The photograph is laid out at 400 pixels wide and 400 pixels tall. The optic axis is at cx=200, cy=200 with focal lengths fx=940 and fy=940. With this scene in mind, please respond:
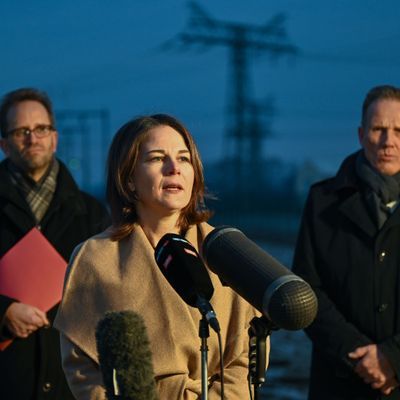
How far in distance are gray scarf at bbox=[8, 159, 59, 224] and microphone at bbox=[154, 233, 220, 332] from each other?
8.15 ft

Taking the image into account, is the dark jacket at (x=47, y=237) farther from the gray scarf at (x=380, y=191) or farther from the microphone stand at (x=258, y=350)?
the microphone stand at (x=258, y=350)

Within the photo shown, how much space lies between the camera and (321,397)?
4.52 meters

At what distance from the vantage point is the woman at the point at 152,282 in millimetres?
3080

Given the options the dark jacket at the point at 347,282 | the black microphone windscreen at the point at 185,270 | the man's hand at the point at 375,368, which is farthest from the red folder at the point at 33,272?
the black microphone windscreen at the point at 185,270

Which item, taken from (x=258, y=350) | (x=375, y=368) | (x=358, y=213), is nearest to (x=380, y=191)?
(x=358, y=213)

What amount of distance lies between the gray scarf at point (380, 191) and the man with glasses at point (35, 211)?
1359mm

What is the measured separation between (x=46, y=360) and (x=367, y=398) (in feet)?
5.27

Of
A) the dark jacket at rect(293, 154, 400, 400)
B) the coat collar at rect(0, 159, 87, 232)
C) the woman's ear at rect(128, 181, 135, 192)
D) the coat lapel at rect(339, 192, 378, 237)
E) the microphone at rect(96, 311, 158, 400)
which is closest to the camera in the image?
the microphone at rect(96, 311, 158, 400)

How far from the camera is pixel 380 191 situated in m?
4.51

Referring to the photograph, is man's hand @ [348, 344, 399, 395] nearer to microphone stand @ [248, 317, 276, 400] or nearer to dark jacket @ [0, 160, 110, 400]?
dark jacket @ [0, 160, 110, 400]

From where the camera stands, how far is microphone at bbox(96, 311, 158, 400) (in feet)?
6.98

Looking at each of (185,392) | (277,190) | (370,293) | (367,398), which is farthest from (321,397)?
(277,190)

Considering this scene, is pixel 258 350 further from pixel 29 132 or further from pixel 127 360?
pixel 29 132

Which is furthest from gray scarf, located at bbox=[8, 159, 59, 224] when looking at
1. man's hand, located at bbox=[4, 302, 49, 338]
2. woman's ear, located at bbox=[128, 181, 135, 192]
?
woman's ear, located at bbox=[128, 181, 135, 192]
